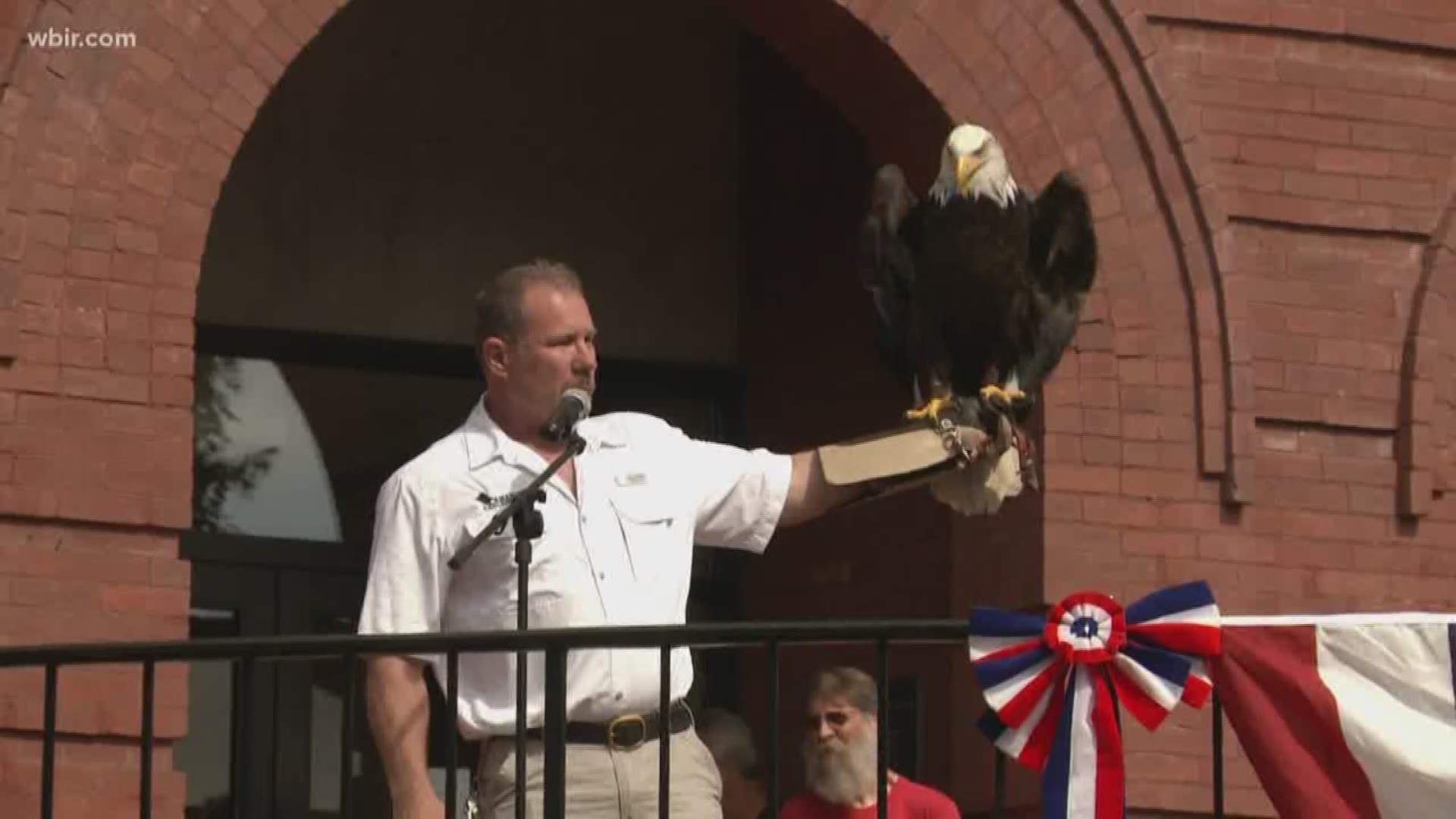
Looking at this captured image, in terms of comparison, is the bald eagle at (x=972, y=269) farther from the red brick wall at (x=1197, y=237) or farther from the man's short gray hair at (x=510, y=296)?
the man's short gray hair at (x=510, y=296)

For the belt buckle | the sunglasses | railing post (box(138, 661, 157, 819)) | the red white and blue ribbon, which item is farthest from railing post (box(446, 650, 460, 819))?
the sunglasses

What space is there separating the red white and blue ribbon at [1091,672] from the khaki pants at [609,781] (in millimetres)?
616

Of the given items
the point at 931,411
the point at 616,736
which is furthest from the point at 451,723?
the point at 931,411

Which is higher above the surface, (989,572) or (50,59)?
(50,59)

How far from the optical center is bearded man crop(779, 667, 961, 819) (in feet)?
26.1

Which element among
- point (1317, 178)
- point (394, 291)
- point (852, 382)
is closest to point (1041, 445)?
point (1317, 178)

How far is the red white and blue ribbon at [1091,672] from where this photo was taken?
629 centimetres

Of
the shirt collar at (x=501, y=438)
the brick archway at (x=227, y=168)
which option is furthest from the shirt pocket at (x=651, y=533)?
→ the brick archway at (x=227, y=168)

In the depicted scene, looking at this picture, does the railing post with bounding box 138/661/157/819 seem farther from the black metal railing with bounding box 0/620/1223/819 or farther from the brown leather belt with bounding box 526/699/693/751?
the brown leather belt with bounding box 526/699/693/751

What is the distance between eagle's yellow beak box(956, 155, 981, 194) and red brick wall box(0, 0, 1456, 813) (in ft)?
Answer: 5.28

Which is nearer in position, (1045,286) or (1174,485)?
(1045,286)

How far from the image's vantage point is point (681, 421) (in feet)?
39.6

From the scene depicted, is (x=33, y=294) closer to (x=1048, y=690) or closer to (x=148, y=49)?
(x=148, y=49)

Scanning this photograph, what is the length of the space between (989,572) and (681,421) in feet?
8.21
